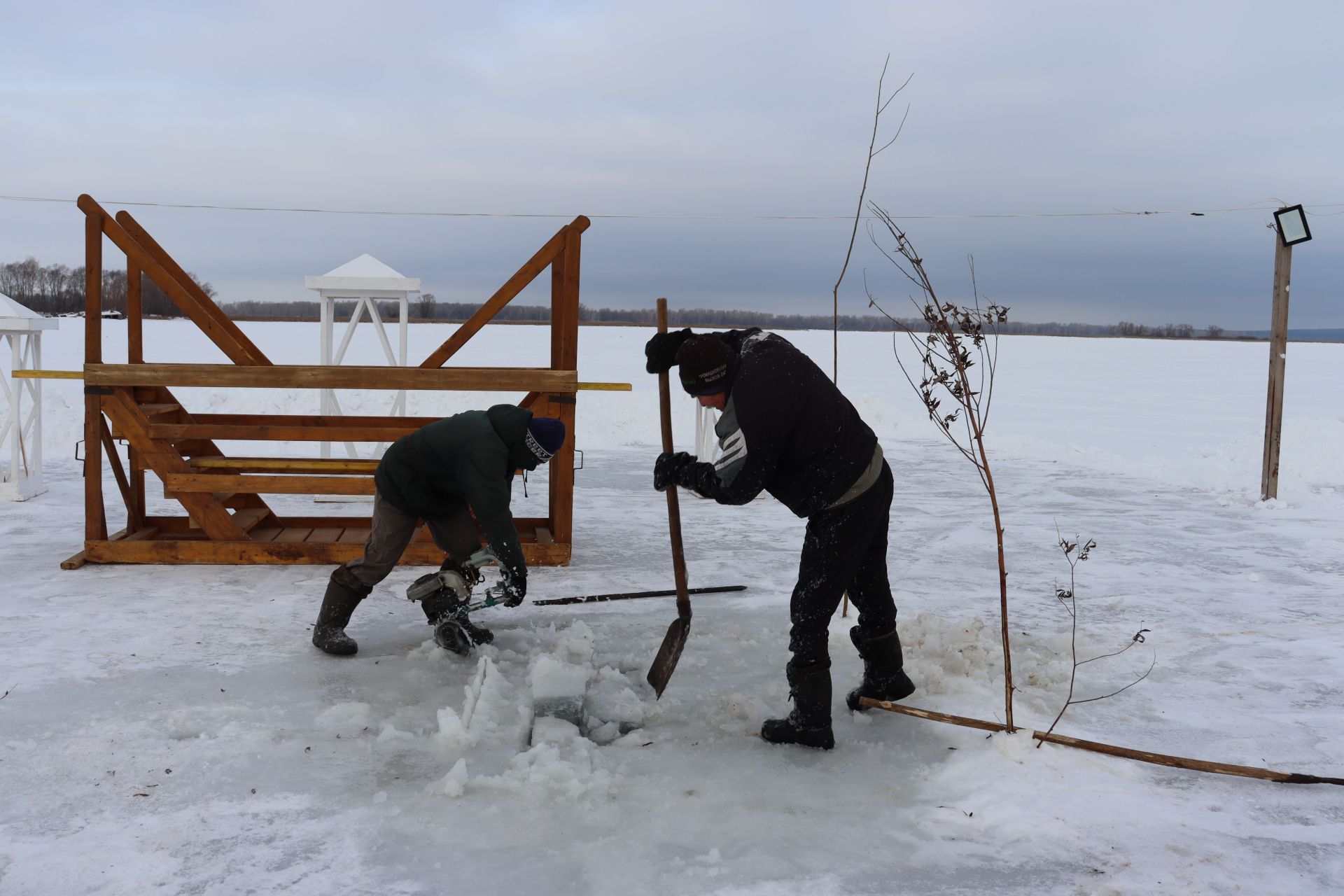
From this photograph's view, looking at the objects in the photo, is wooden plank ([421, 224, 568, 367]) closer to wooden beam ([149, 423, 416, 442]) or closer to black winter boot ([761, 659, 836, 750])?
wooden beam ([149, 423, 416, 442])

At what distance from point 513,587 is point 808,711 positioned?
1.44m

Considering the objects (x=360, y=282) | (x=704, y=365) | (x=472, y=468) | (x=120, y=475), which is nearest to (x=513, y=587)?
(x=472, y=468)

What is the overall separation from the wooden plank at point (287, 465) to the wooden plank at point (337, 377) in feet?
1.74

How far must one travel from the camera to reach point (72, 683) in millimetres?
4336

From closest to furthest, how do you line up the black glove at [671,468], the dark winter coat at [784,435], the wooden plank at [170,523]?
the dark winter coat at [784,435]
the black glove at [671,468]
the wooden plank at [170,523]

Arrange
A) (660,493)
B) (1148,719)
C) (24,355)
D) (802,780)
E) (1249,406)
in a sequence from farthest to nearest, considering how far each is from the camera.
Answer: (1249,406), (660,493), (24,355), (1148,719), (802,780)

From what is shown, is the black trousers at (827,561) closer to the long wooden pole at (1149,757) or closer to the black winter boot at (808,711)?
the black winter boot at (808,711)

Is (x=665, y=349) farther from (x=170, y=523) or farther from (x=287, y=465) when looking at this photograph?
(x=170, y=523)

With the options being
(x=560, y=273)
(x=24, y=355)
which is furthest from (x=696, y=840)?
(x=24, y=355)

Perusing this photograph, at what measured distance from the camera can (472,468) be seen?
438 cm

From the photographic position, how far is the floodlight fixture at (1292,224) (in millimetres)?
9414

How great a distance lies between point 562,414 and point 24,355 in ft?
18.7

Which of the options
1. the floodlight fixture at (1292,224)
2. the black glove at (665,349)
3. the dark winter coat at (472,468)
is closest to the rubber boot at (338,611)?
the dark winter coat at (472,468)

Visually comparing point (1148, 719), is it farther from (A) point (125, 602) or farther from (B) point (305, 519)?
(B) point (305, 519)
